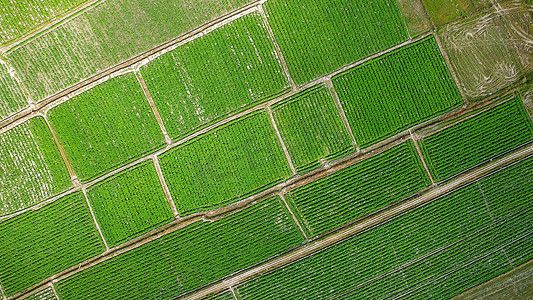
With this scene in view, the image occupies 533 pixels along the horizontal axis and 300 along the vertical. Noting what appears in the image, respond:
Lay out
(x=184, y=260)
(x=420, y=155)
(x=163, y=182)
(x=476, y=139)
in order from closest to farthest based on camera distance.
A: (x=184, y=260) → (x=163, y=182) → (x=420, y=155) → (x=476, y=139)

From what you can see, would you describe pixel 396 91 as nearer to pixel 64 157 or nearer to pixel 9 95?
pixel 64 157

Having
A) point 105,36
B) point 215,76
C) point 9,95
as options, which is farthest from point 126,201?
point 105,36

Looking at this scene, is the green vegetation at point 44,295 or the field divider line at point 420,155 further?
the field divider line at point 420,155

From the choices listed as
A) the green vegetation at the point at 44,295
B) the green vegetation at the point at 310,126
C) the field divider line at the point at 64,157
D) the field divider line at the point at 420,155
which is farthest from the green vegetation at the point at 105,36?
the field divider line at the point at 420,155

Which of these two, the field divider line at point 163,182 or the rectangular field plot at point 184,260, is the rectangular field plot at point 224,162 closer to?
the field divider line at point 163,182

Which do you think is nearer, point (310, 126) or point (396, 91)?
point (310, 126)

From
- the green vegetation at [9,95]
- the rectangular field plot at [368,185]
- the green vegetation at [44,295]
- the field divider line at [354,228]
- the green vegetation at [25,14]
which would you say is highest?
the green vegetation at [25,14]
